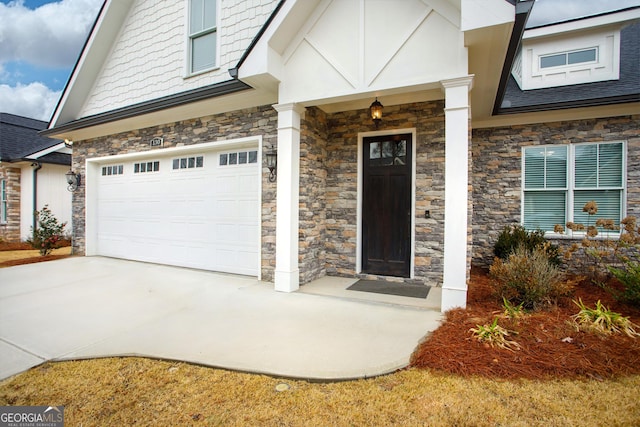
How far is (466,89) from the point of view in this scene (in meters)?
4.24

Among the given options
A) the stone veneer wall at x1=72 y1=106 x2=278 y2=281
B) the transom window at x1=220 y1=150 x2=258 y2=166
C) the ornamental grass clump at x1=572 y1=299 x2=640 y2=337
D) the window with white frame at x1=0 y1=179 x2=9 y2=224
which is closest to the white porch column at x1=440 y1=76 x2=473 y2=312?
the ornamental grass clump at x1=572 y1=299 x2=640 y2=337

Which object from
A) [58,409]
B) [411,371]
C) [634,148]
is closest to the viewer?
[58,409]

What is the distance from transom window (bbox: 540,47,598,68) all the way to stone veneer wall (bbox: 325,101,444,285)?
4.04 meters

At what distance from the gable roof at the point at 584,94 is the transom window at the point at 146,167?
7608mm

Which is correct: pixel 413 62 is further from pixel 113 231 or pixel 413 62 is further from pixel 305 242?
pixel 113 231

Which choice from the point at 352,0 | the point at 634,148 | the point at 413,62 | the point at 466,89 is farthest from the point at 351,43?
the point at 634,148

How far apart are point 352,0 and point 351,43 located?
656mm

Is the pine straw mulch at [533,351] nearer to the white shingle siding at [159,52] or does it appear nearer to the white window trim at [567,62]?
the white window trim at [567,62]

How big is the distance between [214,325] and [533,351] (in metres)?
3.44

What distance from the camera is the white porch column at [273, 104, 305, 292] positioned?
17.7 ft

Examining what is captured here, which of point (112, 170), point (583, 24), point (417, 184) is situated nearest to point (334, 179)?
point (417, 184)

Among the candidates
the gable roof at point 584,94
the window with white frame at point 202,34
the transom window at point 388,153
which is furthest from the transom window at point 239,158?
the gable roof at point 584,94

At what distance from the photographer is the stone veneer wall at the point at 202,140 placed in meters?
5.96

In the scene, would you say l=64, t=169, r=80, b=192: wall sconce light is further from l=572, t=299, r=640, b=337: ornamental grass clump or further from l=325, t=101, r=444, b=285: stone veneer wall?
l=572, t=299, r=640, b=337: ornamental grass clump
